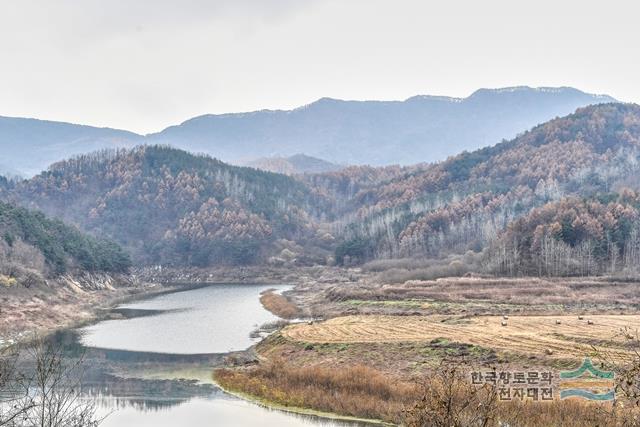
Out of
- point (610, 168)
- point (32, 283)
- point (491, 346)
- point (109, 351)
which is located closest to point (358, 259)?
point (610, 168)

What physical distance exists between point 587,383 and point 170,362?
105 ft

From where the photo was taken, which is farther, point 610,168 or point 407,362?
point 610,168

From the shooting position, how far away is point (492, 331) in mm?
49812

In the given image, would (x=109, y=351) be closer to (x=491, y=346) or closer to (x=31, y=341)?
(x=31, y=341)

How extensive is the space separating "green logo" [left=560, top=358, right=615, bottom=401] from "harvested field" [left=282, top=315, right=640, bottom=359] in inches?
144

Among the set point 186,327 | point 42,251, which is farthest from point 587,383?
point 42,251

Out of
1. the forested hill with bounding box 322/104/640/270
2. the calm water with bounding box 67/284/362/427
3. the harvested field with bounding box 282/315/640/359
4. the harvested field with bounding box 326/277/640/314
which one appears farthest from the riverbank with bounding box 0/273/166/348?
the forested hill with bounding box 322/104/640/270

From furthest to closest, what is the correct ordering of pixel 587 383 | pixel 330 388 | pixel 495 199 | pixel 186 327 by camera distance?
pixel 495 199
pixel 186 327
pixel 330 388
pixel 587 383

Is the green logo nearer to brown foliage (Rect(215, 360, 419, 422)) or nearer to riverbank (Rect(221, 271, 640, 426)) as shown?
riverbank (Rect(221, 271, 640, 426))

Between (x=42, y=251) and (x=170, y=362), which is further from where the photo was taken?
(x=42, y=251)

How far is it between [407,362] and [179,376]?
52.2ft

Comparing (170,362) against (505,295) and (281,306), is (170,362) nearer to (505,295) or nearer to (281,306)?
(281,306)

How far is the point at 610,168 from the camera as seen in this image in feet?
576

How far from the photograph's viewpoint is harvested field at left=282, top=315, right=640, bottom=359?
4169 cm
